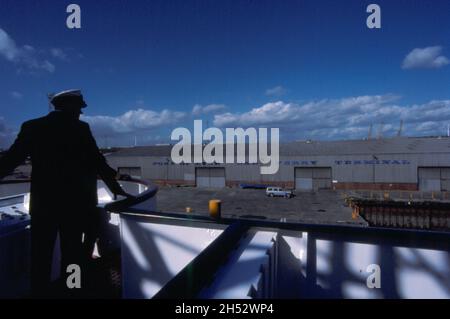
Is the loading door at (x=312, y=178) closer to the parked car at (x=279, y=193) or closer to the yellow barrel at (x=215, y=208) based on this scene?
the parked car at (x=279, y=193)

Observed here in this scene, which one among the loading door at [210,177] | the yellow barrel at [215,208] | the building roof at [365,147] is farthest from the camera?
the loading door at [210,177]

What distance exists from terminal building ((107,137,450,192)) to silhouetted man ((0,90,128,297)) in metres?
40.1

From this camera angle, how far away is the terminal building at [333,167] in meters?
36.1

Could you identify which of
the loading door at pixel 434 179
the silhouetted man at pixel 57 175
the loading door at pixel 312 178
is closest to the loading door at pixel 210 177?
the loading door at pixel 312 178

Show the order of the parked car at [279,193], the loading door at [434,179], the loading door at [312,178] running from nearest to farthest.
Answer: the parked car at [279,193], the loading door at [434,179], the loading door at [312,178]

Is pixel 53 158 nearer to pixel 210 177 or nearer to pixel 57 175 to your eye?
pixel 57 175

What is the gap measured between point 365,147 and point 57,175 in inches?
1825

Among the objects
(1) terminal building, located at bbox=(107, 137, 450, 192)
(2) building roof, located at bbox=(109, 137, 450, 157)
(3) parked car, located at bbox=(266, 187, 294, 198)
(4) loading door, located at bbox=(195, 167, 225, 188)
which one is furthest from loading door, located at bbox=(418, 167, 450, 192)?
(4) loading door, located at bbox=(195, 167, 225, 188)

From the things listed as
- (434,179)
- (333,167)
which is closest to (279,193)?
(333,167)

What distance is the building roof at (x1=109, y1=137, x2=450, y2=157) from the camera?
38.1m

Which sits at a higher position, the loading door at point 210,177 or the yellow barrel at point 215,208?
the yellow barrel at point 215,208

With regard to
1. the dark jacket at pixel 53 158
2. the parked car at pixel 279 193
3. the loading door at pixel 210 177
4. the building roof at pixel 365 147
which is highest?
the building roof at pixel 365 147

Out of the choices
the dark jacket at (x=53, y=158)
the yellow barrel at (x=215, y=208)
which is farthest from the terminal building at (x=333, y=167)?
the dark jacket at (x=53, y=158)

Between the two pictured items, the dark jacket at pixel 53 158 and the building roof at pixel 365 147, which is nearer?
the dark jacket at pixel 53 158
